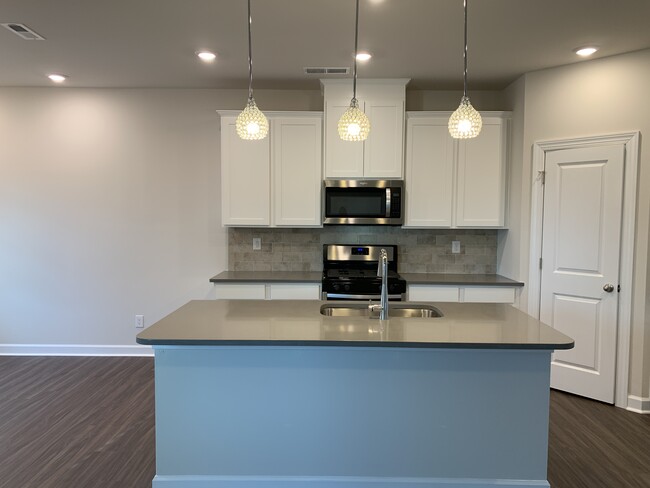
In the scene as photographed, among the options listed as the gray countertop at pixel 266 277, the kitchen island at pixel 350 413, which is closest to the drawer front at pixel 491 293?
the gray countertop at pixel 266 277

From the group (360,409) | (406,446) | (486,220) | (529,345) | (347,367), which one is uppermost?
(486,220)

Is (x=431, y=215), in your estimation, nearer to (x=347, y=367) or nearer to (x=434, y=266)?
(x=434, y=266)

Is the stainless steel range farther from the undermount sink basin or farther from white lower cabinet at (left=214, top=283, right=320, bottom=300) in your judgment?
the undermount sink basin

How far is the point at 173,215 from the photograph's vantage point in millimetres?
4090

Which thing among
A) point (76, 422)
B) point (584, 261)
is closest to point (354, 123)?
point (584, 261)

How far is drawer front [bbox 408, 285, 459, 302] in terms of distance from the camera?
3.57m

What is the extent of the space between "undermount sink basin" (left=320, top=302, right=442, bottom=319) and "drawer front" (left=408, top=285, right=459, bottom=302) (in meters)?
1.10

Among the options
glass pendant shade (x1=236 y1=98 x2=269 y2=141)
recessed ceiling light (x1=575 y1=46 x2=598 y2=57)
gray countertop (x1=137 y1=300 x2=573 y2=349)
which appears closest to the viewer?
gray countertop (x1=137 y1=300 x2=573 y2=349)

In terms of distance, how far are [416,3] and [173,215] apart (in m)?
2.89

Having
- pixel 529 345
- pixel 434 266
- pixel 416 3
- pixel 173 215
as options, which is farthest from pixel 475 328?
pixel 173 215

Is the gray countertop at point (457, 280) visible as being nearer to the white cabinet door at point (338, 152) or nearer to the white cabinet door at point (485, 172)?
the white cabinet door at point (485, 172)

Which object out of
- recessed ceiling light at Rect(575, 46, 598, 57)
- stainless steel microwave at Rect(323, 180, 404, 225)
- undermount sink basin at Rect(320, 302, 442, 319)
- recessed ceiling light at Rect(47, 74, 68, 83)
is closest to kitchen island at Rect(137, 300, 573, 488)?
undermount sink basin at Rect(320, 302, 442, 319)

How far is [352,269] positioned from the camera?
400 centimetres

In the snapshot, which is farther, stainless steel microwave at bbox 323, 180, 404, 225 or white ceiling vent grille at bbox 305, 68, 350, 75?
stainless steel microwave at bbox 323, 180, 404, 225
